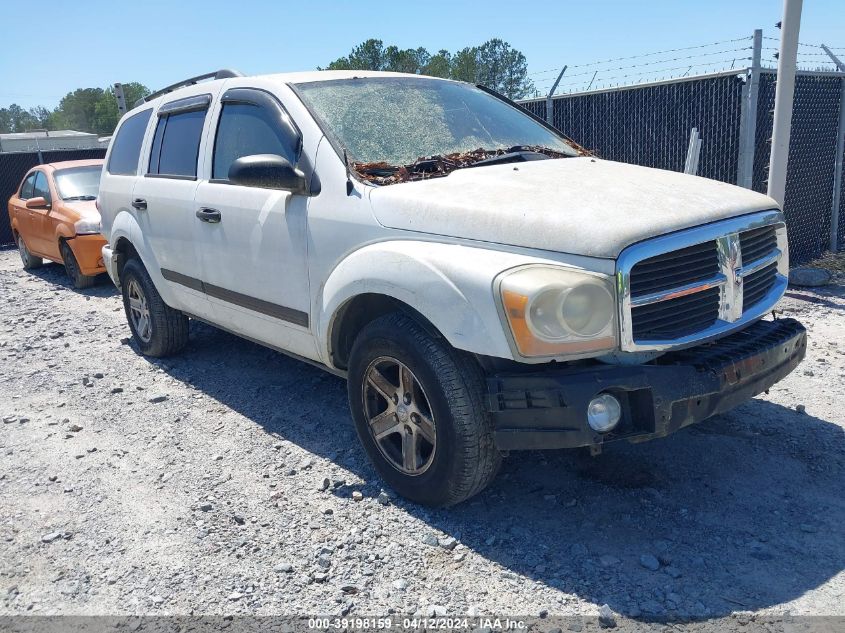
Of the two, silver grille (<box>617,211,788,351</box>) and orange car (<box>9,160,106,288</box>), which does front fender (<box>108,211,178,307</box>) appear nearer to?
silver grille (<box>617,211,788,351</box>)

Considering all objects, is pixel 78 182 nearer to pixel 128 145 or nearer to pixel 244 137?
pixel 128 145

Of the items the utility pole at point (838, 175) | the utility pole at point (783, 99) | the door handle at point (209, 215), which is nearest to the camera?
the door handle at point (209, 215)

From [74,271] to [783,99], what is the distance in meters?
8.50

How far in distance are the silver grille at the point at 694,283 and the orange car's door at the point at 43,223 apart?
30.1ft

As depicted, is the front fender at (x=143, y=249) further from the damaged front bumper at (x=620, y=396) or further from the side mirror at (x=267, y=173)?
the damaged front bumper at (x=620, y=396)

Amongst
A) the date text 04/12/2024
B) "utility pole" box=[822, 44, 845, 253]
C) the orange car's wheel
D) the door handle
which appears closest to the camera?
the date text 04/12/2024

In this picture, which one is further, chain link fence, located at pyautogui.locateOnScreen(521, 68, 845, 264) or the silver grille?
chain link fence, located at pyautogui.locateOnScreen(521, 68, 845, 264)

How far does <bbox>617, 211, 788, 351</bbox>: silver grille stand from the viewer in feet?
9.34

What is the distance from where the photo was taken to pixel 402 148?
389 cm

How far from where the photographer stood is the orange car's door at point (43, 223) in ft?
33.2

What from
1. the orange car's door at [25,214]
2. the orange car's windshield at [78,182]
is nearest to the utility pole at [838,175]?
the orange car's windshield at [78,182]

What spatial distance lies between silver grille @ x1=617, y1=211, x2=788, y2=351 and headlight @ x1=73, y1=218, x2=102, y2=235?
8.20 meters

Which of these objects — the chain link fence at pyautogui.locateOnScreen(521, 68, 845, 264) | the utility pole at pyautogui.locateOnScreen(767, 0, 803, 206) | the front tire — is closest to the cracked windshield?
the front tire

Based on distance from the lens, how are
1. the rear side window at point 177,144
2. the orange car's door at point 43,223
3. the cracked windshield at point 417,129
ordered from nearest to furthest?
1. the cracked windshield at point 417,129
2. the rear side window at point 177,144
3. the orange car's door at point 43,223
